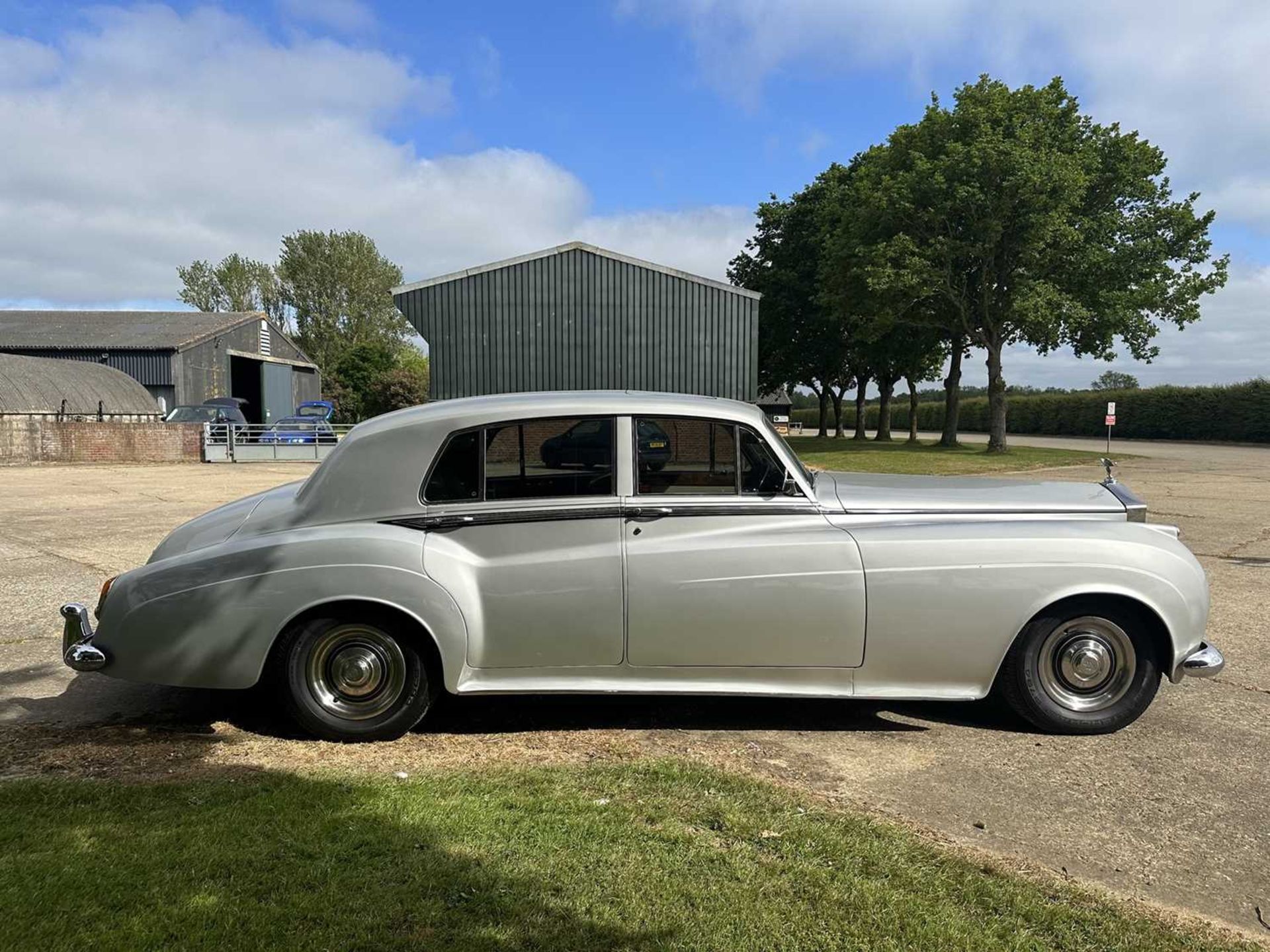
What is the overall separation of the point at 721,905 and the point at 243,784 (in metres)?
1.98

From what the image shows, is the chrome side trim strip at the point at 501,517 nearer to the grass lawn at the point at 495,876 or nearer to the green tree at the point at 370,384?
the grass lawn at the point at 495,876

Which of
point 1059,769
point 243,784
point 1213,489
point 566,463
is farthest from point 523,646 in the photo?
point 1213,489

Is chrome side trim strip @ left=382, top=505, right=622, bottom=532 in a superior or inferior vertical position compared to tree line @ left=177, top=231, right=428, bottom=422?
inferior

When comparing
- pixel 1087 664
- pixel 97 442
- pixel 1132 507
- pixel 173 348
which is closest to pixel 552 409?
pixel 1087 664

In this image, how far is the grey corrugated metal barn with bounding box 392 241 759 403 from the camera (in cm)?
2377

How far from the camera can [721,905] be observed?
245 centimetres

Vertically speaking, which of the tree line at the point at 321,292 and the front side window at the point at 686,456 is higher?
the tree line at the point at 321,292

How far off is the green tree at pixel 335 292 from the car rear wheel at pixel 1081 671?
207ft

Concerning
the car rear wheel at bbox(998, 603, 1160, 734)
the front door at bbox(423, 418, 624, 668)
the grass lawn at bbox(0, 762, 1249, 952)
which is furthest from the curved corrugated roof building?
the car rear wheel at bbox(998, 603, 1160, 734)

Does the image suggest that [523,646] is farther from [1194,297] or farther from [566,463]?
[1194,297]

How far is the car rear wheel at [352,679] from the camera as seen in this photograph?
3.70m

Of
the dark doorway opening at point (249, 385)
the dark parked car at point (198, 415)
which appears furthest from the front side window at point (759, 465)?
the dark doorway opening at point (249, 385)

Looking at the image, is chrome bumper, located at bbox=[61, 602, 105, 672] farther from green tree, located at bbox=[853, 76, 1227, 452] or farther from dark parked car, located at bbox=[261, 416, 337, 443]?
green tree, located at bbox=[853, 76, 1227, 452]

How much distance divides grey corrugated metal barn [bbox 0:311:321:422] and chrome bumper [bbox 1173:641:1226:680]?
37.1 m
